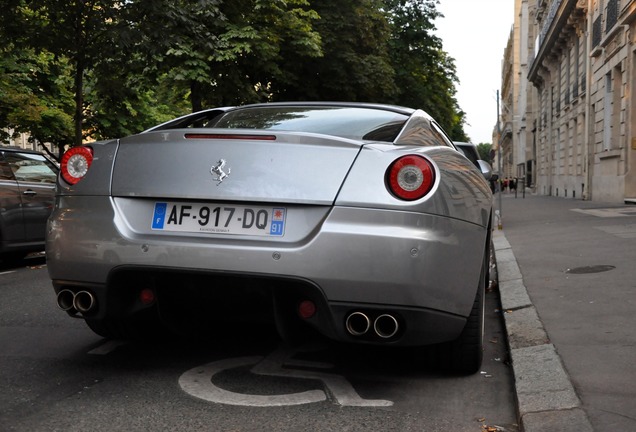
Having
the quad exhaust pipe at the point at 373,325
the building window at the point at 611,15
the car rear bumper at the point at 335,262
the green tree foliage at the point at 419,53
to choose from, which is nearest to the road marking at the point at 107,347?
the car rear bumper at the point at 335,262

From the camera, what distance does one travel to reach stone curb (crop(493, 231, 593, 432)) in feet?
10.1

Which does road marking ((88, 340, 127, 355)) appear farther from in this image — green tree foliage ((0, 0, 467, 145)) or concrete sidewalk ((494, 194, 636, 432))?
green tree foliage ((0, 0, 467, 145))

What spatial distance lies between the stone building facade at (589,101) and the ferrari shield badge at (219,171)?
1952 cm

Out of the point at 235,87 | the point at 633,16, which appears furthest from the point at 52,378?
the point at 633,16

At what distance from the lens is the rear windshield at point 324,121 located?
3.95 metres

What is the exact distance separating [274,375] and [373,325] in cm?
80

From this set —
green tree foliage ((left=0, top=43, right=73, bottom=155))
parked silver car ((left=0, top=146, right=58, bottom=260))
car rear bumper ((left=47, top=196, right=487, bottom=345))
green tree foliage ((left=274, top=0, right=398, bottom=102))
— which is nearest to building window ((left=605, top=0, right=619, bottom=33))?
green tree foliage ((left=274, top=0, right=398, bottom=102))

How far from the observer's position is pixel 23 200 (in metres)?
9.59

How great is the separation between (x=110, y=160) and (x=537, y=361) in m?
2.46

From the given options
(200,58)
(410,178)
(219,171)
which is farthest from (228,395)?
(200,58)

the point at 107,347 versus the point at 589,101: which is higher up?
the point at 589,101

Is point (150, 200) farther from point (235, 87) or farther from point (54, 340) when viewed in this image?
point (235, 87)

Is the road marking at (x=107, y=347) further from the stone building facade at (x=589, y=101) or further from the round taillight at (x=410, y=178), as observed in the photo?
the stone building facade at (x=589, y=101)

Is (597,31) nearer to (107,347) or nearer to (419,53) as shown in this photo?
(419,53)
